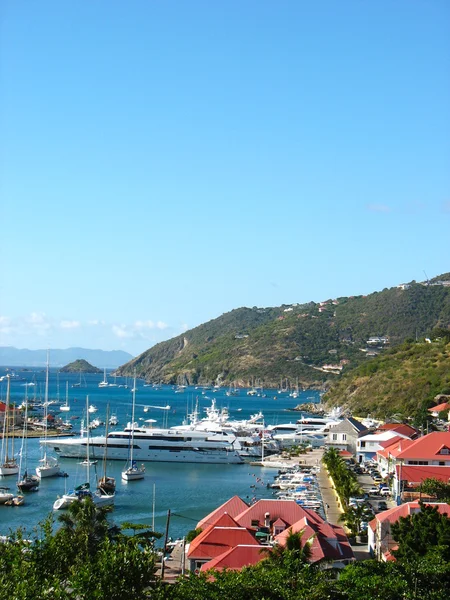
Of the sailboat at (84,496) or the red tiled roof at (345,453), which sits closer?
the sailboat at (84,496)

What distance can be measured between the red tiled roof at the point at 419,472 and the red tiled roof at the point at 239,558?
1723 cm

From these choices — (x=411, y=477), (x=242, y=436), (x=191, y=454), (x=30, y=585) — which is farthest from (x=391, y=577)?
(x=242, y=436)

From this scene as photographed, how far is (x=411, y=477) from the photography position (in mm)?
38969

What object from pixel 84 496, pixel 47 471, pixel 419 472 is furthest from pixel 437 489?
pixel 47 471

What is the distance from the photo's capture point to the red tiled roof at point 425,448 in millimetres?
39906

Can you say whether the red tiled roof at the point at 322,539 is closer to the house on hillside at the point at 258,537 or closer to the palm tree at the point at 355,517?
the house on hillside at the point at 258,537

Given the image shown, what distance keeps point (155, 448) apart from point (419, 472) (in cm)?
2475

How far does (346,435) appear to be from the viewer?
205 ft

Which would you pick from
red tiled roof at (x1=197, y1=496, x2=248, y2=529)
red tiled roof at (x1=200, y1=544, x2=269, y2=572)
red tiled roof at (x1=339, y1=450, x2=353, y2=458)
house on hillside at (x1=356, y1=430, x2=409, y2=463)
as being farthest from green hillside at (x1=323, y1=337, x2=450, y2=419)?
red tiled roof at (x1=200, y1=544, x2=269, y2=572)

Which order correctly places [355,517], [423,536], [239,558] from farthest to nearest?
[355,517] < [239,558] < [423,536]

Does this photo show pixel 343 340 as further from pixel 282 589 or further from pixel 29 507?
pixel 282 589

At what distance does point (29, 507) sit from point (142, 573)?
24959mm

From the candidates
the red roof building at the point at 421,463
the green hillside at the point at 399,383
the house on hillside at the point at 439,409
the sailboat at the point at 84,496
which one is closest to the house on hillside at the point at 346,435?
the house on hillside at the point at 439,409

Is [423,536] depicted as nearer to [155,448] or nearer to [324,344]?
[155,448]
